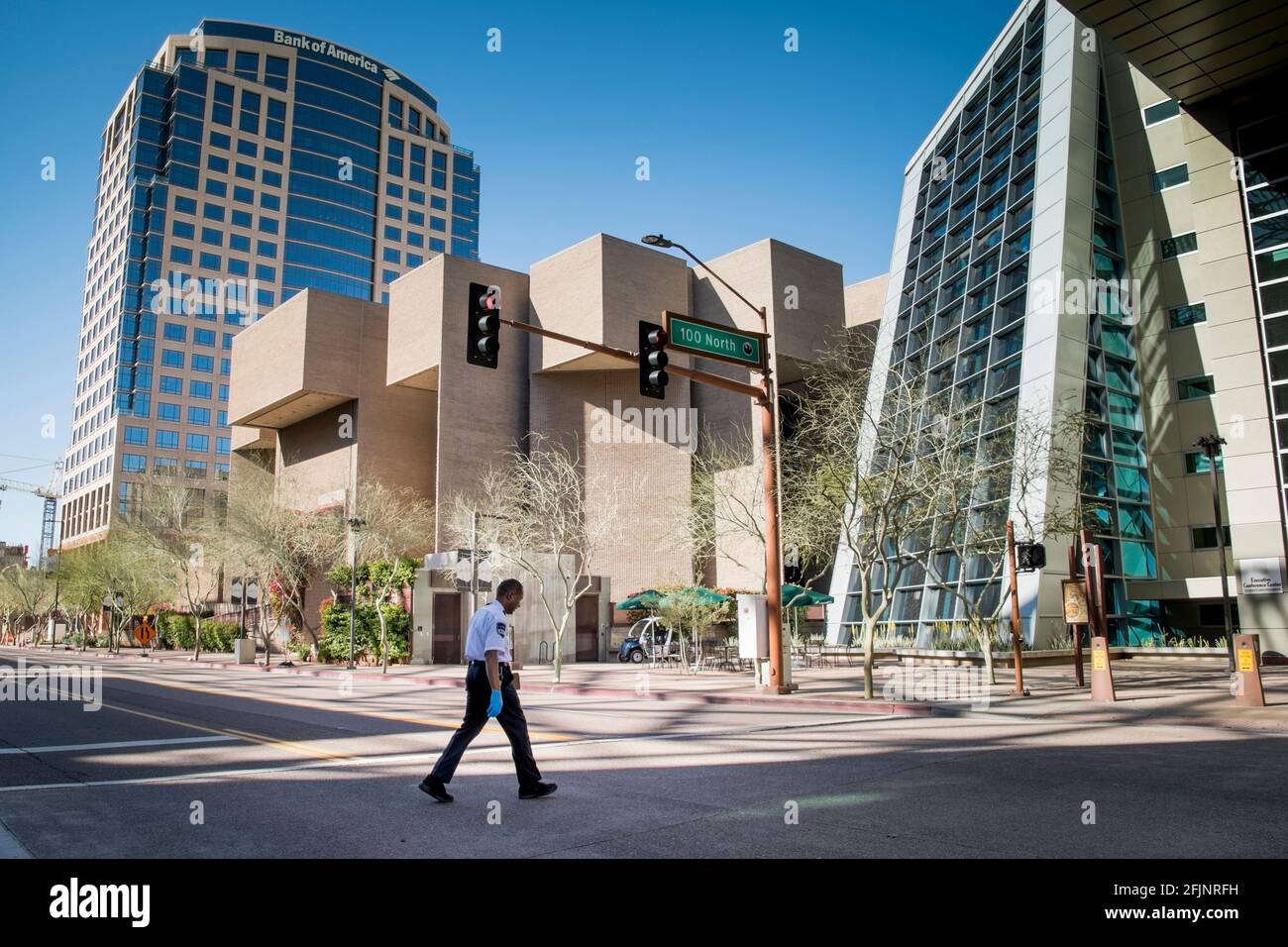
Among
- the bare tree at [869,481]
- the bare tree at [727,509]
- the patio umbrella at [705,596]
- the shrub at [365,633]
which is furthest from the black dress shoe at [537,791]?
the shrub at [365,633]

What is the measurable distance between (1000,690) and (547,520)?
2266 centimetres

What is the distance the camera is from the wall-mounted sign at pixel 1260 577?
1085 inches

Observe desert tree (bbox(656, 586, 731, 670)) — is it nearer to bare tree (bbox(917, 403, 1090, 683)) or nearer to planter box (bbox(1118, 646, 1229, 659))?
bare tree (bbox(917, 403, 1090, 683))

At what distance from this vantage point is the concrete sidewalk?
14516 millimetres

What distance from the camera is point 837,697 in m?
17.5

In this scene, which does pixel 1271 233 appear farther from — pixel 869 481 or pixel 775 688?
pixel 775 688

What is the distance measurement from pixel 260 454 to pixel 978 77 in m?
51.5

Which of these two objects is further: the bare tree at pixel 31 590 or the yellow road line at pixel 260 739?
the bare tree at pixel 31 590

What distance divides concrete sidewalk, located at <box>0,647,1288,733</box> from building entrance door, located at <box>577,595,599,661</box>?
7.74m

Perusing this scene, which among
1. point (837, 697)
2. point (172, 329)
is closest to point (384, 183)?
point (172, 329)

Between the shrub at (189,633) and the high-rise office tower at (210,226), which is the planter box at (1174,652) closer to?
the shrub at (189,633)

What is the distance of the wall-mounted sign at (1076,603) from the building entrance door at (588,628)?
24.4 metres
